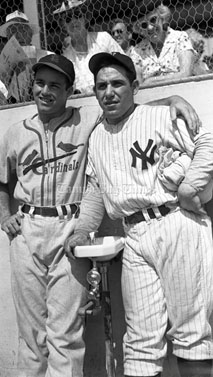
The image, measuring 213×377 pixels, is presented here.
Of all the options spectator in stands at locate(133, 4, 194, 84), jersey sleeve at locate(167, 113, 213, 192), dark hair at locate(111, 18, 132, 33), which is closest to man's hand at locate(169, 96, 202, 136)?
jersey sleeve at locate(167, 113, 213, 192)

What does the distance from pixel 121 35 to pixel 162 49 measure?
0.44 meters

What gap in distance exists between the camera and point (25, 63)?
3418 mm

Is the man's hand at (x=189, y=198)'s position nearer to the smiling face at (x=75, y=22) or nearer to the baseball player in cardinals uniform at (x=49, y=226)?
the baseball player in cardinals uniform at (x=49, y=226)

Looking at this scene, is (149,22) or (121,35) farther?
(121,35)

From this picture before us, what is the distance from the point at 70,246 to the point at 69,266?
0.48 feet

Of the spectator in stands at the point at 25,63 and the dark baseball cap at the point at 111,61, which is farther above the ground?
the spectator in stands at the point at 25,63

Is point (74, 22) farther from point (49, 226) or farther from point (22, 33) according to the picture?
point (49, 226)

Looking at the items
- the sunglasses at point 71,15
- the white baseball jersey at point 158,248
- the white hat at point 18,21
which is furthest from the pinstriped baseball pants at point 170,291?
the white hat at point 18,21

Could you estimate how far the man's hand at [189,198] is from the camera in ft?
7.96

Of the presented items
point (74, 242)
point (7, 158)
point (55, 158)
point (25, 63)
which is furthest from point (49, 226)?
point (25, 63)

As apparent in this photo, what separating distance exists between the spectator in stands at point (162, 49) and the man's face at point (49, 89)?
1.63 ft

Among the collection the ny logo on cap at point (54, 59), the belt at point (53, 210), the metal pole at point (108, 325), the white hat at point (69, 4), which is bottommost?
the metal pole at point (108, 325)

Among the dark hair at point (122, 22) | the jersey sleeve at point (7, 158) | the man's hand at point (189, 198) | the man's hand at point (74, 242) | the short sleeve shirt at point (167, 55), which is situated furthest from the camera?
the dark hair at point (122, 22)

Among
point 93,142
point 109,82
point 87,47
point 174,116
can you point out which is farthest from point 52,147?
point 87,47
